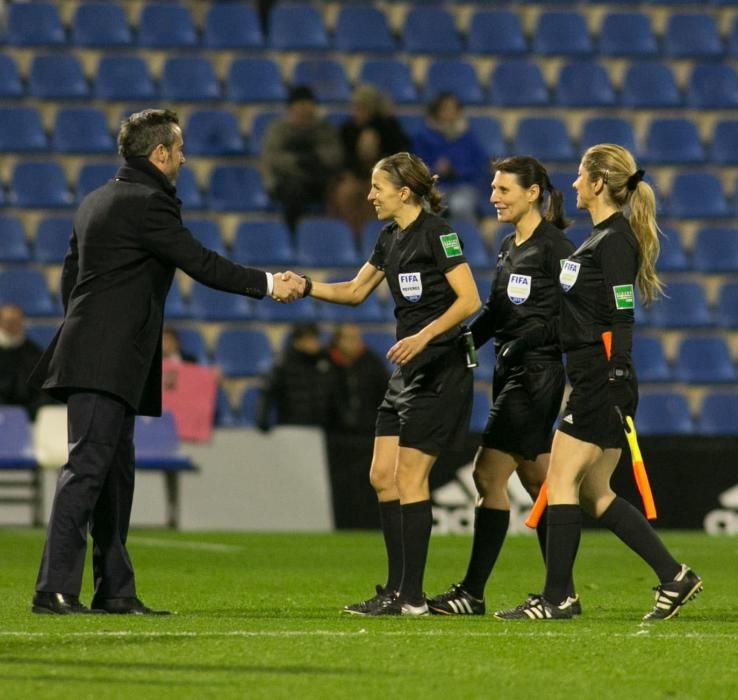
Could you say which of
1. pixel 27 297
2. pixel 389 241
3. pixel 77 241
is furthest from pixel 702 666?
pixel 27 297

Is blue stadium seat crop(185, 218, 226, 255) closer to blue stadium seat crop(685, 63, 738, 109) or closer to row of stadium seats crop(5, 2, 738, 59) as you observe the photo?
row of stadium seats crop(5, 2, 738, 59)

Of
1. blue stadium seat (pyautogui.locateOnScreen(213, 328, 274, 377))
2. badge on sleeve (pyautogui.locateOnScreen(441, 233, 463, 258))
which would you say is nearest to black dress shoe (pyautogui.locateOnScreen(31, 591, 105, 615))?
badge on sleeve (pyautogui.locateOnScreen(441, 233, 463, 258))

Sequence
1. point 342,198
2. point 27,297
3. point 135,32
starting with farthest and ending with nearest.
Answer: point 135,32 → point 342,198 → point 27,297

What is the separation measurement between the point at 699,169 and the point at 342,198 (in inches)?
157

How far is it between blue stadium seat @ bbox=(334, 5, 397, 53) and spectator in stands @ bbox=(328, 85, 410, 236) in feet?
4.82

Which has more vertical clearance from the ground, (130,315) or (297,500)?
(130,315)

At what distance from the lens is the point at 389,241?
23.9 feet

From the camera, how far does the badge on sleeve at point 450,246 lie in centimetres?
704

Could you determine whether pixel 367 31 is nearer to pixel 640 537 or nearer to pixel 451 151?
pixel 451 151

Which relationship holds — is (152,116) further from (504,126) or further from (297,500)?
(504,126)

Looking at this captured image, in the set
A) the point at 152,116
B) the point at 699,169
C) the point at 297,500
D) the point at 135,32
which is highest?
the point at 135,32

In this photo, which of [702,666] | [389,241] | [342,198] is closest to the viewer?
[702,666]

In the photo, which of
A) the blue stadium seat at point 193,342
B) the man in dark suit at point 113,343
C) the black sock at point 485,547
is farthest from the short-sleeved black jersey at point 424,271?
the blue stadium seat at point 193,342

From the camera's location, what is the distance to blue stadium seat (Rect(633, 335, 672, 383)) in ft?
52.7
